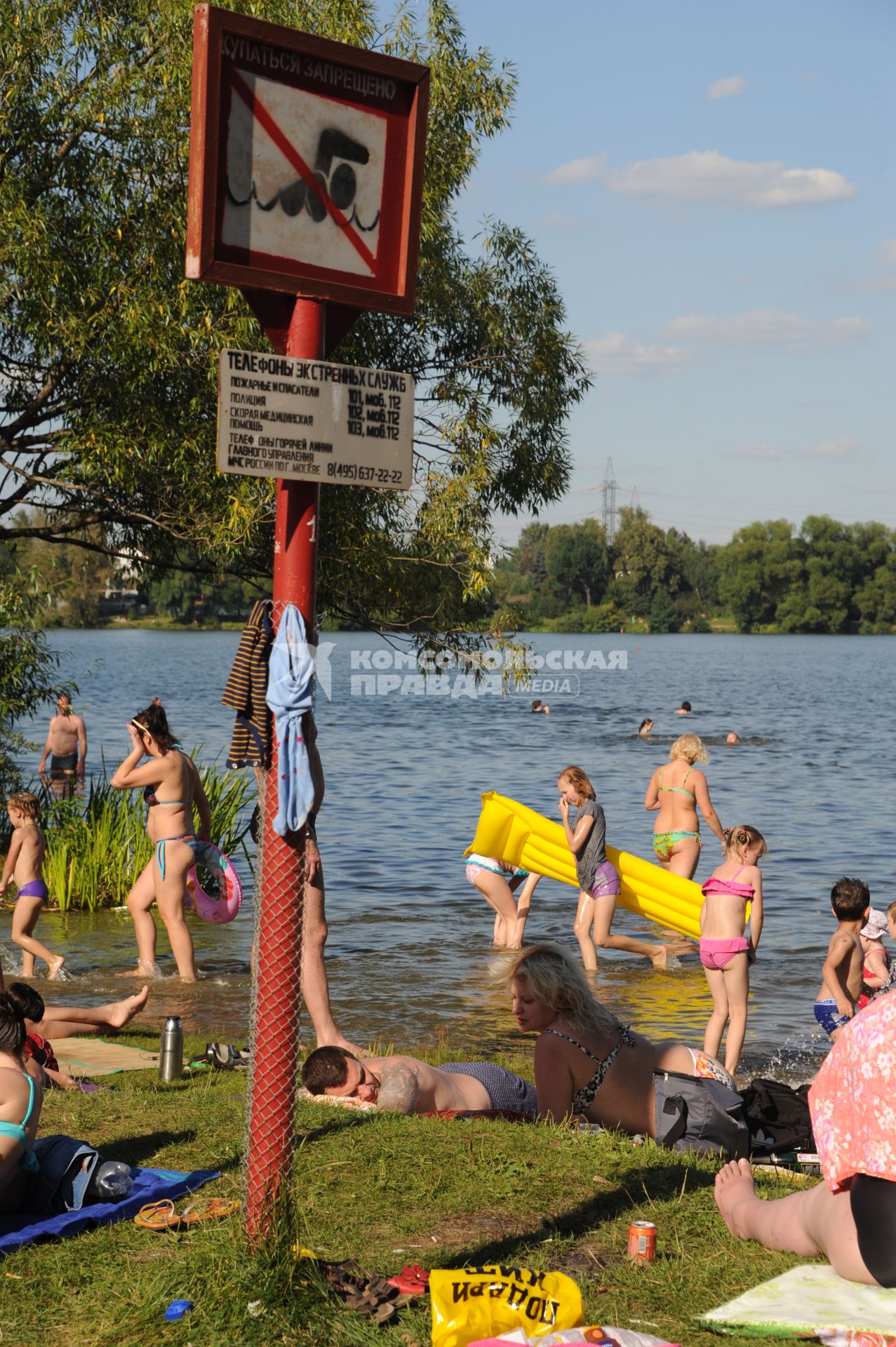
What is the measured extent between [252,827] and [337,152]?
340cm

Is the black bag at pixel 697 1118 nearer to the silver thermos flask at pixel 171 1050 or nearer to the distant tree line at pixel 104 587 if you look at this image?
the silver thermos flask at pixel 171 1050

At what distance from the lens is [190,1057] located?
782 centimetres

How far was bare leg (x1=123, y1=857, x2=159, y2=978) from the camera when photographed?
414 inches

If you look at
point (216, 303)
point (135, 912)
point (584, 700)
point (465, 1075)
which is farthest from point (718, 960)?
point (584, 700)

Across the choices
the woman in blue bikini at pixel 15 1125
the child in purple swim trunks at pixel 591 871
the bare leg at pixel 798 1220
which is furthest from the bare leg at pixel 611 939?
the woman in blue bikini at pixel 15 1125

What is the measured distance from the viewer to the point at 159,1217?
4719mm

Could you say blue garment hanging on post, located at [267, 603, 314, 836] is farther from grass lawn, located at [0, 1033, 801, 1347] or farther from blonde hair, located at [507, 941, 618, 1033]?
blonde hair, located at [507, 941, 618, 1033]

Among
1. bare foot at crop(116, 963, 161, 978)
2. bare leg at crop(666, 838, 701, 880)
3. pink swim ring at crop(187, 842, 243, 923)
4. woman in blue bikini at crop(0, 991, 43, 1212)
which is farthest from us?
bare leg at crop(666, 838, 701, 880)

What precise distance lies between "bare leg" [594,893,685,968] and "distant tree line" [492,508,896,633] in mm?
115978

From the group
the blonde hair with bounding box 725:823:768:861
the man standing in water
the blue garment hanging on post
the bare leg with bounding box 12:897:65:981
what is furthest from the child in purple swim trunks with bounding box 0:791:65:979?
the man standing in water

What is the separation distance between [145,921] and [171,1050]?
378 centimetres

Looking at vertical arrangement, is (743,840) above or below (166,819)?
above

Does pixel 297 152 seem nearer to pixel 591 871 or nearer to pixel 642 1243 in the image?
pixel 642 1243

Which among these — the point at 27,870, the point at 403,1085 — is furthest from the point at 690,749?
the point at 403,1085
